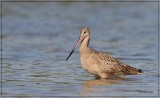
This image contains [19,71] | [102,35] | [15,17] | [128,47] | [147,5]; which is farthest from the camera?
[147,5]

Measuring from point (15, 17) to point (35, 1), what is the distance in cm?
239

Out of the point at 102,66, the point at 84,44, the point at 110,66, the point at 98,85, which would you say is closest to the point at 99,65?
the point at 102,66

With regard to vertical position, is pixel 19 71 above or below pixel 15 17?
below

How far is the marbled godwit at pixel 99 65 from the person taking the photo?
33.1 ft

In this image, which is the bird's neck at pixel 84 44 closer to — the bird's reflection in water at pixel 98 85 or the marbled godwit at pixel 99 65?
the marbled godwit at pixel 99 65

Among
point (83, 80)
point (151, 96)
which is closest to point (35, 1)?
point (83, 80)

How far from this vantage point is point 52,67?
11219 mm

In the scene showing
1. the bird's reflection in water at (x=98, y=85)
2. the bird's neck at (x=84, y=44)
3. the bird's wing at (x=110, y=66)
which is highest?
the bird's neck at (x=84, y=44)

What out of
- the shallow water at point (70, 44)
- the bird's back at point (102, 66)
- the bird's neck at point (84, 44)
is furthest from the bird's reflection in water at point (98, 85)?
the bird's neck at point (84, 44)

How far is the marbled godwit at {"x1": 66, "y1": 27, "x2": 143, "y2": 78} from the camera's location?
10.1m

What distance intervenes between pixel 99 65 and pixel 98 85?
81 centimetres

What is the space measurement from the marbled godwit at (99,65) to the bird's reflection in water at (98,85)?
19 cm

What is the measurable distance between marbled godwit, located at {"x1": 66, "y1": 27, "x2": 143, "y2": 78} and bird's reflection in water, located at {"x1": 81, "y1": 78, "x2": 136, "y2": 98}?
19 centimetres

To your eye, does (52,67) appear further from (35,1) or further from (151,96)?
(35,1)
